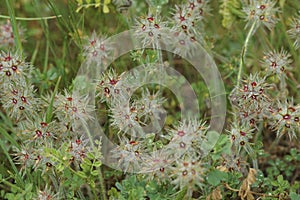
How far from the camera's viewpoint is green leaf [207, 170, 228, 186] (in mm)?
1420

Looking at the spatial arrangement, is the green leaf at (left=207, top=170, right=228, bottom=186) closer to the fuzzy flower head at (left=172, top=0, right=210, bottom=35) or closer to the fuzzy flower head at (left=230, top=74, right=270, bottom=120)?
the fuzzy flower head at (left=230, top=74, right=270, bottom=120)

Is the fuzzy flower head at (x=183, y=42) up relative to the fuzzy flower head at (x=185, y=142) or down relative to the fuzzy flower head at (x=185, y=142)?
up

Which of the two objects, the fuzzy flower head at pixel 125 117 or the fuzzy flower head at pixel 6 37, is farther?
the fuzzy flower head at pixel 6 37

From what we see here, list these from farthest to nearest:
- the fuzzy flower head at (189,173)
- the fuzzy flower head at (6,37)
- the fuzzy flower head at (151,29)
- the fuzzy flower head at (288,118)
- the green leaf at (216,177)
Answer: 1. the fuzzy flower head at (6,37)
2. the fuzzy flower head at (151,29)
3. the fuzzy flower head at (288,118)
4. the green leaf at (216,177)
5. the fuzzy flower head at (189,173)

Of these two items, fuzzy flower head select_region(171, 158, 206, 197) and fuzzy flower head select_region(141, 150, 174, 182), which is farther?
fuzzy flower head select_region(141, 150, 174, 182)

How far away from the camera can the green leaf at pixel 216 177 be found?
1.42 m

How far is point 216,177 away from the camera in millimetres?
1430

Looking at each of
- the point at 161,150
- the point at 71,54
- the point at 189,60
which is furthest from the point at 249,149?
the point at 71,54

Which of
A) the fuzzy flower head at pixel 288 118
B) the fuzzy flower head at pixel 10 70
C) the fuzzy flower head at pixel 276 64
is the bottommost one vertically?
the fuzzy flower head at pixel 288 118

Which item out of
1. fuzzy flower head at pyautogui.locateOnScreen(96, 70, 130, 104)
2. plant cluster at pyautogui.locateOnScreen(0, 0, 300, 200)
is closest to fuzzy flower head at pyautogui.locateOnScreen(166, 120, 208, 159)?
plant cluster at pyautogui.locateOnScreen(0, 0, 300, 200)

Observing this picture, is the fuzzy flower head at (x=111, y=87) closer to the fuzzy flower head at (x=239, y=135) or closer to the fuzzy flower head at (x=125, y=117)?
the fuzzy flower head at (x=125, y=117)

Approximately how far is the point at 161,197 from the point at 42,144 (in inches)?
14.6

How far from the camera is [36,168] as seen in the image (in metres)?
1.50

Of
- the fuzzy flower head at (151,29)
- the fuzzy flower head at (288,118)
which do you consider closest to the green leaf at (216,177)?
the fuzzy flower head at (288,118)
